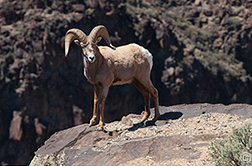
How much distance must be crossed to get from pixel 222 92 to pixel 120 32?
425 inches

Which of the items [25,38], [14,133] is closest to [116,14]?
[25,38]

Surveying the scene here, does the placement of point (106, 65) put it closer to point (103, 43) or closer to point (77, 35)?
point (77, 35)

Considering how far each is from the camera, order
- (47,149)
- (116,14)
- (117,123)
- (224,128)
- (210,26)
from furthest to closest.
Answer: (210,26) → (116,14) → (117,123) → (47,149) → (224,128)

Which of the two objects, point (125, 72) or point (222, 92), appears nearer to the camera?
point (125, 72)

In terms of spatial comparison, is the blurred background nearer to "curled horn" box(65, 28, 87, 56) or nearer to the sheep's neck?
"curled horn" box(65, 28, 87, 56)

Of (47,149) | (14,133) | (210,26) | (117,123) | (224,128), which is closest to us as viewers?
(224,128)

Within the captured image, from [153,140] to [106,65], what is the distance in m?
2.42

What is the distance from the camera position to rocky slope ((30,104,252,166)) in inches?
329

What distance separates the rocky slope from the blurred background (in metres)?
18.0

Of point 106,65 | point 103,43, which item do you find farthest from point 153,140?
point 103,43

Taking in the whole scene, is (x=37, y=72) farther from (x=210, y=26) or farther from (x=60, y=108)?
(x=210, y=26)

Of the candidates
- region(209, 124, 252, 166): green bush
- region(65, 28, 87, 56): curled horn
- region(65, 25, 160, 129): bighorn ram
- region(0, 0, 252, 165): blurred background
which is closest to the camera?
region(209, 124, 252, 166): green bush

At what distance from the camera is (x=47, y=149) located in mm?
10297

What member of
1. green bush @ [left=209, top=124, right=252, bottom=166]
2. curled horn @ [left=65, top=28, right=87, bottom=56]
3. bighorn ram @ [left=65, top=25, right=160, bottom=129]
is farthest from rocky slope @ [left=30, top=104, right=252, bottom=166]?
curled horn @ [left=65, top=28, right=87, bottom=56]
